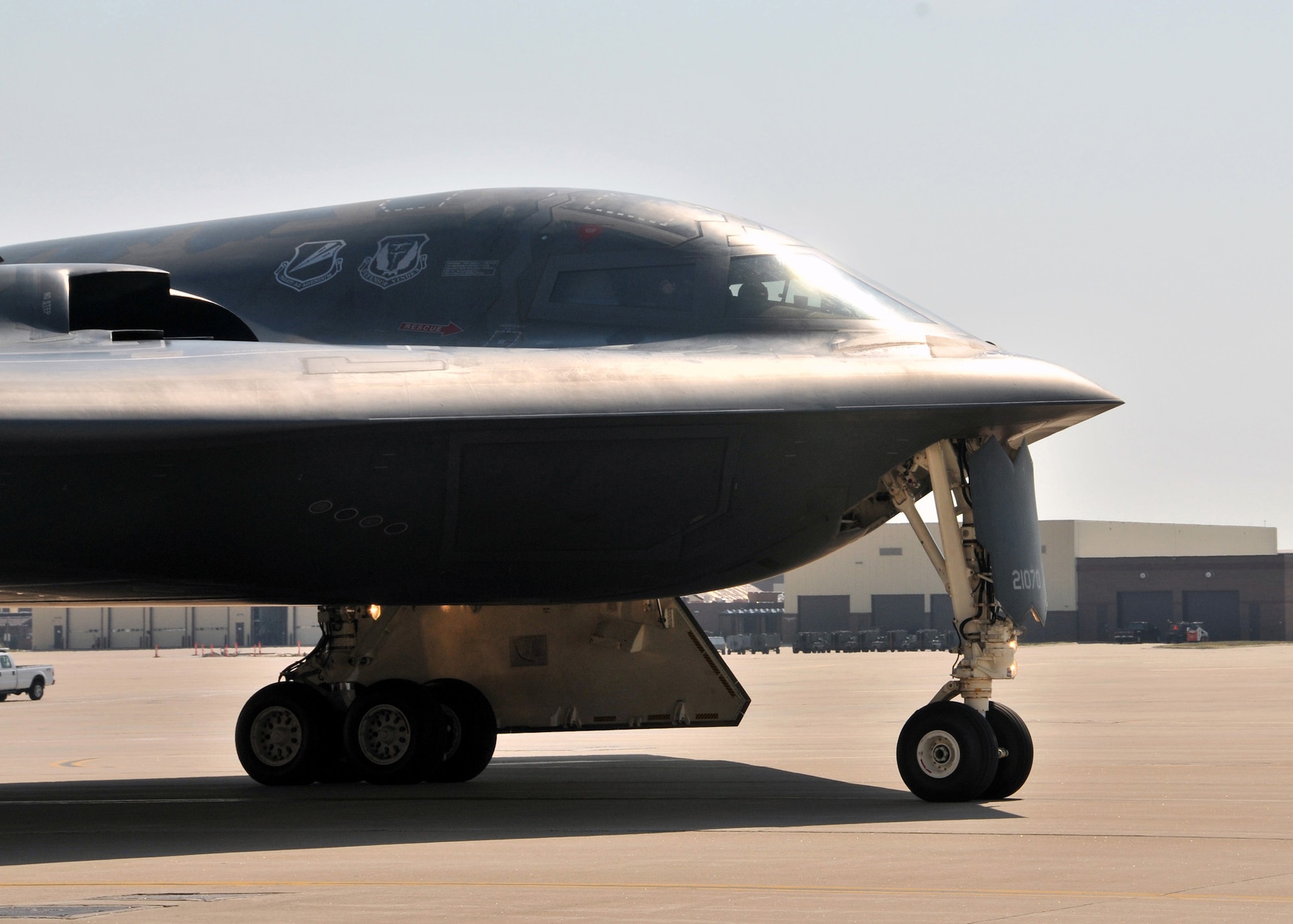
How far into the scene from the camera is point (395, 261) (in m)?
14.2

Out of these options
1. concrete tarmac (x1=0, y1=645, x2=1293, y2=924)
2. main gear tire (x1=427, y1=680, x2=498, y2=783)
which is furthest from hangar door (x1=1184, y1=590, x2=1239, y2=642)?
main gear tire (x1=427, y1=680, x2=498, y2=783)

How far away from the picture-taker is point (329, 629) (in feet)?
59.2

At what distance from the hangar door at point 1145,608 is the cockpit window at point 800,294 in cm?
8317

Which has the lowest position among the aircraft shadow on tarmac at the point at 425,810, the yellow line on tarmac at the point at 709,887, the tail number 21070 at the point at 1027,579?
the aircraft shadow on tarmac at the point at 425,810

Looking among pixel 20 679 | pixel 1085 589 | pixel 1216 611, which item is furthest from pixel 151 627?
pixel 20 679

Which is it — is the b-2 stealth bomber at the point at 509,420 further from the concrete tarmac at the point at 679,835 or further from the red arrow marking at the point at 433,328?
the concrete tarmac at the point at 679,835

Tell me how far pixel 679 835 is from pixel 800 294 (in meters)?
4.79

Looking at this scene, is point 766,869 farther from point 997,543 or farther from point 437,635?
point 437,635

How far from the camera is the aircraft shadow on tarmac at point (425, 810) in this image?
1239 cm

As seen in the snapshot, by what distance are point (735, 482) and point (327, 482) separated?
11.0 feet

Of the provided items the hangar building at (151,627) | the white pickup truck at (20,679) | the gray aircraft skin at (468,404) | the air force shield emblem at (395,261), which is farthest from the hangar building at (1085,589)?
the air force shield emblem at (395,261)

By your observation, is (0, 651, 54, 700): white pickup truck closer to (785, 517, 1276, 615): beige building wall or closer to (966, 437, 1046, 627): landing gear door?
(966, 437, 1046, 627): landing gear door

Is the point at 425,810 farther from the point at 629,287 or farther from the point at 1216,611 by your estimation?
the point at 1216,611

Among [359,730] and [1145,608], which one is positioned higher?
[359,730]
